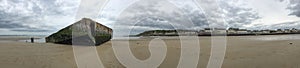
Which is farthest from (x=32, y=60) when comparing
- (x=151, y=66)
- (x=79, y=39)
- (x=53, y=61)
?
(x=79, y=39)

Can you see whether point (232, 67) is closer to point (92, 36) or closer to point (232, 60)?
point (232, 60)

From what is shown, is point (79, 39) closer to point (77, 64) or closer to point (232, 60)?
point (77, 64)

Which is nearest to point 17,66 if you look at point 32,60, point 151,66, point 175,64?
point 32,60

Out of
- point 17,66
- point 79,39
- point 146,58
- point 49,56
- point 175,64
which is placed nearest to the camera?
point 17,66

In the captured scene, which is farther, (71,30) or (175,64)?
(71,30)

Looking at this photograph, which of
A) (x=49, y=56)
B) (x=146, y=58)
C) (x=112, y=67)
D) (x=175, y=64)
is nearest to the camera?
(x=112, y=67)

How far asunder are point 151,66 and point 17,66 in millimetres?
3487

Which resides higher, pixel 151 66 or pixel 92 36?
pixel 92 36

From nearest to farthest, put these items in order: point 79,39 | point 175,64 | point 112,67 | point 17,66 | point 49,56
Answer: point 17,66 < point 112,67 < point 175,64 < point 49,56 < point 79,39

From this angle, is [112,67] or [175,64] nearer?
[112,67]

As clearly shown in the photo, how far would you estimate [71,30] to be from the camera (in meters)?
14.3

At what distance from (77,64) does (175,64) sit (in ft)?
9.03

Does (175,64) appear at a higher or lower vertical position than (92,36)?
lower

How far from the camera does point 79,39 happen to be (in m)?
13.6
